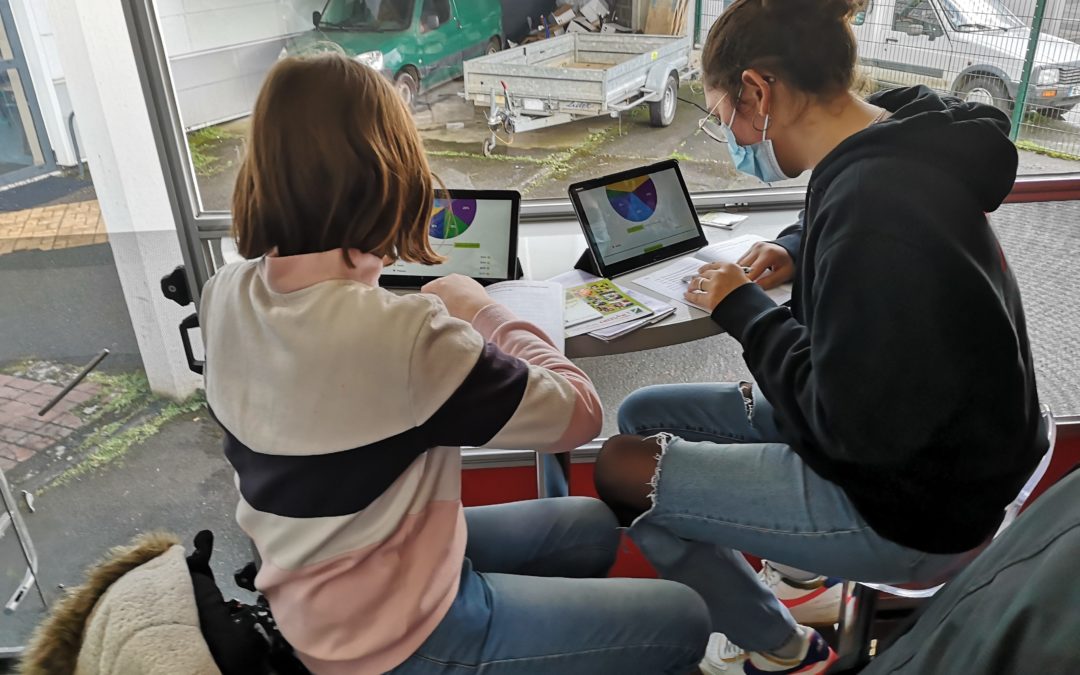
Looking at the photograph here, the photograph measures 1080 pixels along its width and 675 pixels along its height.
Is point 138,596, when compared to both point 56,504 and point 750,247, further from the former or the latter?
point 56,504

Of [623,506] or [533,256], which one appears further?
[533,256]

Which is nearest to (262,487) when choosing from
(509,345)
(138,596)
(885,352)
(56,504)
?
(138,596)

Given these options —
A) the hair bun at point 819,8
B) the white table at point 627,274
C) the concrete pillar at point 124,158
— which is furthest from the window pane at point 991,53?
the concrete pillar at point 124,158

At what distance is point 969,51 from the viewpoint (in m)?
1.87

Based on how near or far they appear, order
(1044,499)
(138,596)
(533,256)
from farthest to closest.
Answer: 1. (533,256)
2. (138,596)
3. (1044,499)

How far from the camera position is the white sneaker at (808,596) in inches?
71.7

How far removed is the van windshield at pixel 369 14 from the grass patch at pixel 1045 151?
1.45 meters

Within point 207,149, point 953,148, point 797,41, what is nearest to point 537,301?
point 797,41

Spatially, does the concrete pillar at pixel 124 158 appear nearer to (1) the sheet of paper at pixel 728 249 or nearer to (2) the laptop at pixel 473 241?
(2) the laptop at pixel 473 241

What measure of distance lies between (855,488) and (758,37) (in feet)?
2.14

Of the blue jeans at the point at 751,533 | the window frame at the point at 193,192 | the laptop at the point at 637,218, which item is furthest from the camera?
the window frame at the point at 193,192

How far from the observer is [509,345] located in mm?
1131

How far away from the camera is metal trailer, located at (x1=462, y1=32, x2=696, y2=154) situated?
Result: 1838 mm

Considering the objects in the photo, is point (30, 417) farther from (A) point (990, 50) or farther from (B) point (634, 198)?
(A) point (990, 50)
